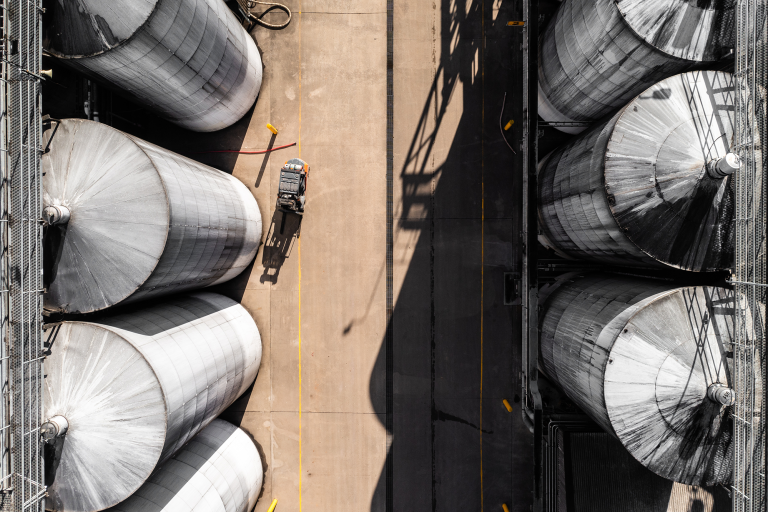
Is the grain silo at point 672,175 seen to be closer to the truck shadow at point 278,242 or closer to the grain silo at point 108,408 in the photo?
the truck shadow at point 278,242

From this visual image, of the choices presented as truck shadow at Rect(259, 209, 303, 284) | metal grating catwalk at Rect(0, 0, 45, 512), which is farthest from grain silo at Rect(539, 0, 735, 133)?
metal grating catwalk at Rect(0, 0, 45, 512)

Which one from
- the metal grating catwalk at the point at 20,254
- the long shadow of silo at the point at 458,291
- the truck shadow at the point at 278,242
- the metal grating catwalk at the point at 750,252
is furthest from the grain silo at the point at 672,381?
the metal grating catwalk at the point at 20,254

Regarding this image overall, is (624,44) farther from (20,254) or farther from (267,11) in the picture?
(20,254)

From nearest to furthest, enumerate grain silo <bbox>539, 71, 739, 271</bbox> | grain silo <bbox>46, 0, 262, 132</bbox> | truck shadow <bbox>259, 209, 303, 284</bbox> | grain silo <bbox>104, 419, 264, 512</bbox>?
grain silo <bbox>539, 71, 739, 271</bbox>
grain silo <bbox>46, 0, 262, 132</bbox>
grain silo <bbox>104, 419, 264, 512</bbox>
truck shadow <bbox>259, 209, 303, 284</bbox>

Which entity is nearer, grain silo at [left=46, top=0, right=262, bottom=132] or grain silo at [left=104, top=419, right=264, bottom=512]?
grain silo at [left=46, top=0, right=262, bottom=132]

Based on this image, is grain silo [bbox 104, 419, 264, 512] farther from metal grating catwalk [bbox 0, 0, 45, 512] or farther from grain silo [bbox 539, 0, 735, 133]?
grain silo [bbox 539, 0, 735, 133]

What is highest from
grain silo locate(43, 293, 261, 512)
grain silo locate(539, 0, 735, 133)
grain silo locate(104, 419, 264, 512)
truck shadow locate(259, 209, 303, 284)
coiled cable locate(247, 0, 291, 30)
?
coiled cable locate(247, 0, 291, 30)

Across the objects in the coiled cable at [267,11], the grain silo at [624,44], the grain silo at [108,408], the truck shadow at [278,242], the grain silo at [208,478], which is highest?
the coiled cable at [267,11]

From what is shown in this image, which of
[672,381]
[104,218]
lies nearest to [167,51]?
[104,218]
